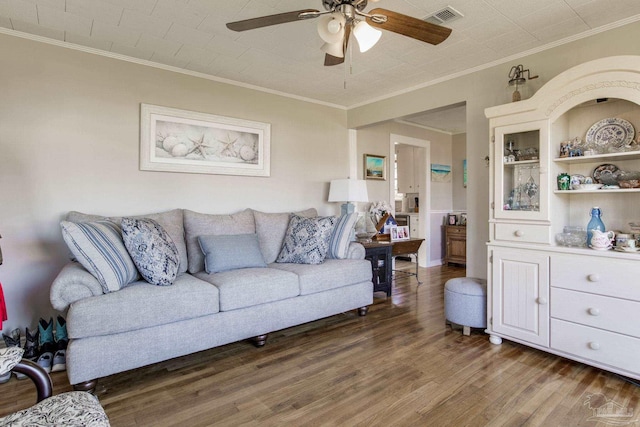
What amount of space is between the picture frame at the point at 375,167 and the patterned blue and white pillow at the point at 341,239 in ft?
5.51

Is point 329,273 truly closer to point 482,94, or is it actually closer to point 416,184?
point 482,94

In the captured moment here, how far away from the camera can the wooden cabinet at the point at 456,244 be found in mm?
5756

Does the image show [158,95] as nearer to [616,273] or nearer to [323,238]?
[323,238]

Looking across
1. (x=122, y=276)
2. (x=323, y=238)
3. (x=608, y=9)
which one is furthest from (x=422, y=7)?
(x=122, y=276)

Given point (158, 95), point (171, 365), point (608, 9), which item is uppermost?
point (608, 9)

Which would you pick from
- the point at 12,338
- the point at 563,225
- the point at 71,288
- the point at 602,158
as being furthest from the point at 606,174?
the point at 12,338

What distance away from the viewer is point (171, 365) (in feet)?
8.02

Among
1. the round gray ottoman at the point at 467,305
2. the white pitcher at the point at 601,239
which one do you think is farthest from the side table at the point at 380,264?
the white pitcher at the point at 601,239

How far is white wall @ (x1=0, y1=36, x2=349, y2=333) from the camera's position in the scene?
105 inches

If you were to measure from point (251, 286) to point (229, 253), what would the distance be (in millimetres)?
473

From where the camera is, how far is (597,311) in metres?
2.24

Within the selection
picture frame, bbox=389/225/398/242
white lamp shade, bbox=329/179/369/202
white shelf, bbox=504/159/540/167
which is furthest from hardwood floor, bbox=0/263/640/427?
picture frame, bbox=389/225/398/242

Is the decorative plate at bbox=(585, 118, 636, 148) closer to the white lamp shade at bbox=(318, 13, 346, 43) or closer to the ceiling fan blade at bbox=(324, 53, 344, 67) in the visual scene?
the ceiling fan blade at bbox=(324, 53, 344, 67)

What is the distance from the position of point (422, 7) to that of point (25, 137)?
10.1ft
